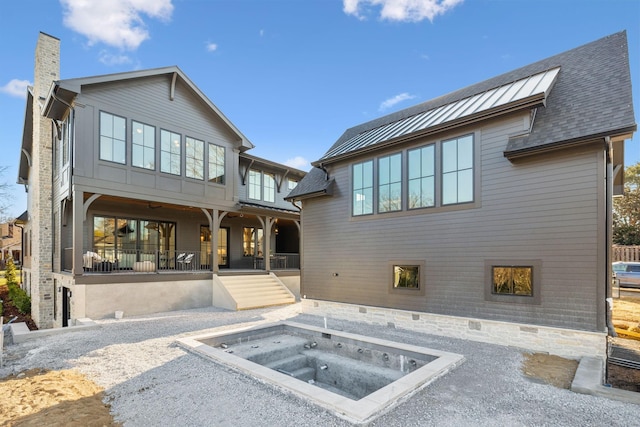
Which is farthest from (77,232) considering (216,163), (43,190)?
(216,163)

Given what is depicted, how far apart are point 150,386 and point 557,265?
23.4 feet

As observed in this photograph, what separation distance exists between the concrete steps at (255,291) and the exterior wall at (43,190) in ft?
20.4

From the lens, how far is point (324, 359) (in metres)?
6.85

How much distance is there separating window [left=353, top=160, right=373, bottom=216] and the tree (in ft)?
80.9

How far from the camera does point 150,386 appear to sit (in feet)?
15.0

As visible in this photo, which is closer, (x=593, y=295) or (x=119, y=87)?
(x=593, y=295)

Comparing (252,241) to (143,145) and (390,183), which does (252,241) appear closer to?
(143,145)

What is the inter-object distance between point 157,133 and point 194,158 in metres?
1.55

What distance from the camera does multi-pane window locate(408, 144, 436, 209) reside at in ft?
Result: 26.5

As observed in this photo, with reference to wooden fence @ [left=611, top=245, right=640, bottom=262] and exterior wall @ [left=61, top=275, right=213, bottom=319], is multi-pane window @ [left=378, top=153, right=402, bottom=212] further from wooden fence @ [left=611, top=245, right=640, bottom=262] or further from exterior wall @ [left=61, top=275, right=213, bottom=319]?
wooden fence @ [left=611, top=245, right=640, bottom=262]

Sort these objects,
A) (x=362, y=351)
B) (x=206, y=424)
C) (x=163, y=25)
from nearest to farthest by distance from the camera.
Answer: (x=206, y=424) → (x=362, y=351) → (x=163, y=25)

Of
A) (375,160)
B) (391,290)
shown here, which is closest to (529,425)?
(391,290)

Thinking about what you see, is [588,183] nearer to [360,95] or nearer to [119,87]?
[119,87]

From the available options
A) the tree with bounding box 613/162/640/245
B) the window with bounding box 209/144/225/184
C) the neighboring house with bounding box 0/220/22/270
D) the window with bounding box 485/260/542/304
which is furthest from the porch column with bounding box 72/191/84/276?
the neighboring house with bounding box 0/220/22/270
